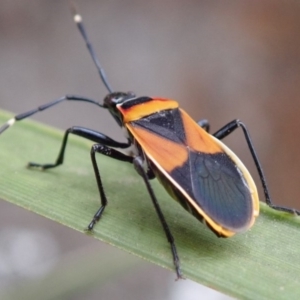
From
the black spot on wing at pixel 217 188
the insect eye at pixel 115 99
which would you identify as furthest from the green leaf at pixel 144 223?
the insect eye at pixel 115 99

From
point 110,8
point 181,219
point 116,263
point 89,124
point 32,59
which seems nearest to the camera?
point 181,219

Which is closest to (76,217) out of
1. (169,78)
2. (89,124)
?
(89,124)

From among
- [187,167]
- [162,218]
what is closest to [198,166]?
[187,167]

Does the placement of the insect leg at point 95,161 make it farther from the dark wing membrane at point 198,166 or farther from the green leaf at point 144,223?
the dark wing membrane at point 198,166

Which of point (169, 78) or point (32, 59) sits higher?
point (32, 59)

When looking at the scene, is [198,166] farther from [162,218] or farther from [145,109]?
[145,109]

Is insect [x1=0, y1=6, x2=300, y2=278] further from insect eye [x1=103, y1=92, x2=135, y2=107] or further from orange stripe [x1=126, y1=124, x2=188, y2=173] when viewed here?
insect eye [x1=103, y1=92, x2=135, y2=107]

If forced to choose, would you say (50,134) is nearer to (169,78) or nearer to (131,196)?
(131,196)
